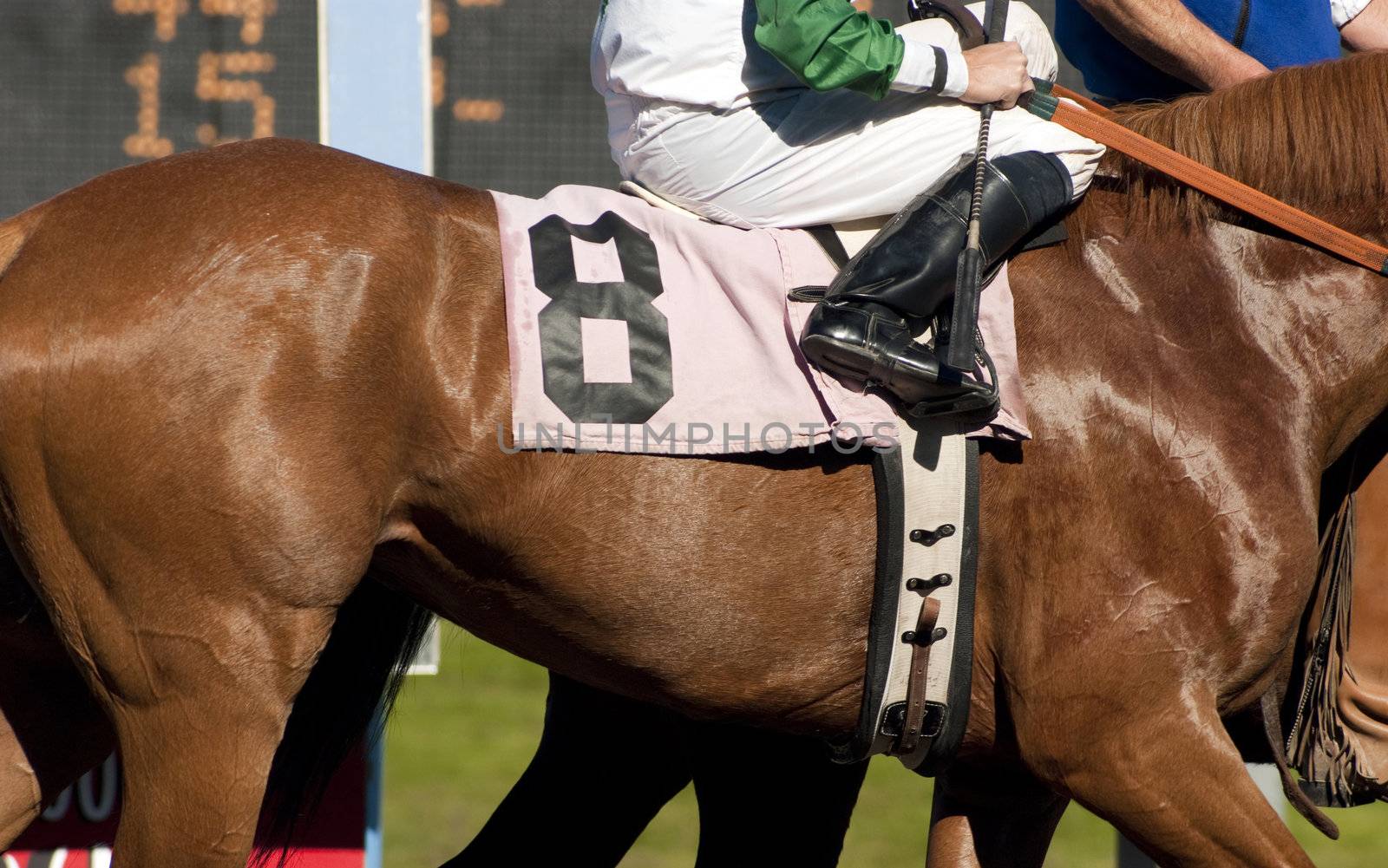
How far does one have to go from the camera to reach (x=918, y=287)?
2.18 m

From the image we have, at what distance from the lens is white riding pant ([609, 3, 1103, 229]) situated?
2281 millimetres

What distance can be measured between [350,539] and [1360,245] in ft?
5.15

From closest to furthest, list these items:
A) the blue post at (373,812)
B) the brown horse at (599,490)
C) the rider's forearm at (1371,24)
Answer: the brown horse at (599,490), the rider's forearm at (1371,24), the blue post at (373,812)

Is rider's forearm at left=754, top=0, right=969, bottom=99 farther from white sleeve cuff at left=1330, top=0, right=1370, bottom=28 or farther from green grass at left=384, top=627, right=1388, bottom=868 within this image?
green grass at left=384, top=627, right=1388, bottom=868

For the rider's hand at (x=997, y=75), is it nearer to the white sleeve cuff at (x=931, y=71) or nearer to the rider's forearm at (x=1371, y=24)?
the white sleeve cuff at (x=931, y=71)

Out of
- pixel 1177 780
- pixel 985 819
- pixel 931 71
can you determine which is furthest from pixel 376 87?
pixel 1177 780

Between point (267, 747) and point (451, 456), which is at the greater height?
point (451, 456)

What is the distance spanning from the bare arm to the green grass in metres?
2.58

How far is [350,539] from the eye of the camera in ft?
6.75

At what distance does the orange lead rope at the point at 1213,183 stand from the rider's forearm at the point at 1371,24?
0.70 meters

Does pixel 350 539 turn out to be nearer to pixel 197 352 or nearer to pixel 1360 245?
pixel 197 352

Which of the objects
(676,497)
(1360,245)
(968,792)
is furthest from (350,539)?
(1360,245)

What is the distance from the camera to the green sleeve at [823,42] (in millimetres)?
2143

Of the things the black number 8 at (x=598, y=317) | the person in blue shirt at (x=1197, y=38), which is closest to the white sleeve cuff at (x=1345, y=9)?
the person in blue shirt at (x=1197, y=38)
